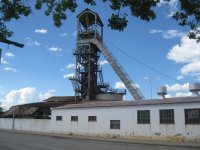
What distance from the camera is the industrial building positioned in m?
34.3

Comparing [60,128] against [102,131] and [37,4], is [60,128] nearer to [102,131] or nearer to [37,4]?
[102,131]

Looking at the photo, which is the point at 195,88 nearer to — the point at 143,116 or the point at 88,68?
the point at 143,116

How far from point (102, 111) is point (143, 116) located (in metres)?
6.10

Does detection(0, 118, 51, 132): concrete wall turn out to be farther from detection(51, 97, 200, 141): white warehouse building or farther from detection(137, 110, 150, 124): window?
detection(137, 110, 150, 124): window

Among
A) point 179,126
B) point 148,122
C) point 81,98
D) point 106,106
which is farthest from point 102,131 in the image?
point 81,98

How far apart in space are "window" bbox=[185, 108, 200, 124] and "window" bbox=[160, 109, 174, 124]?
1.62 metres

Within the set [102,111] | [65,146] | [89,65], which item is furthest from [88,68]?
[65,146]

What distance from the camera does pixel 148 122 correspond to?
36594 millimetres

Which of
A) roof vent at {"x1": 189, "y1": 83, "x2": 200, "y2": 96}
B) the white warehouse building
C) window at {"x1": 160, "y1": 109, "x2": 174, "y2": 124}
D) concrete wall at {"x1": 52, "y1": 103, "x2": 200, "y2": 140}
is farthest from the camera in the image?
roof vent at {"x1": 189, "y1": 83, "x2": 200, "y2": 96}

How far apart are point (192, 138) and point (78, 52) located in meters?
39.6

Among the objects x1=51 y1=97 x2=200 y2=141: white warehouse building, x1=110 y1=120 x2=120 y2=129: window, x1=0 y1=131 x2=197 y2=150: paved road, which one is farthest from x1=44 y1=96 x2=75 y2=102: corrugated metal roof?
x1=0 y1=131 x2=197 y2=150: paved road

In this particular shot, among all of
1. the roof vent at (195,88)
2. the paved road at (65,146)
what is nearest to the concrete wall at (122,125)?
the roof vent at (195,88)

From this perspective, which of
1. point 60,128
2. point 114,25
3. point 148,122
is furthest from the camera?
point 60,128

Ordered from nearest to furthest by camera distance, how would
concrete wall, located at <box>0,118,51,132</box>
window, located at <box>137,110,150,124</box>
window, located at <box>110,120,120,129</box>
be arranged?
window, located at <box>137,110,150,124</box>
window, located at <box>110,120,120,129</box>
concrete wall, located at <box>0,118,51,132</box>
